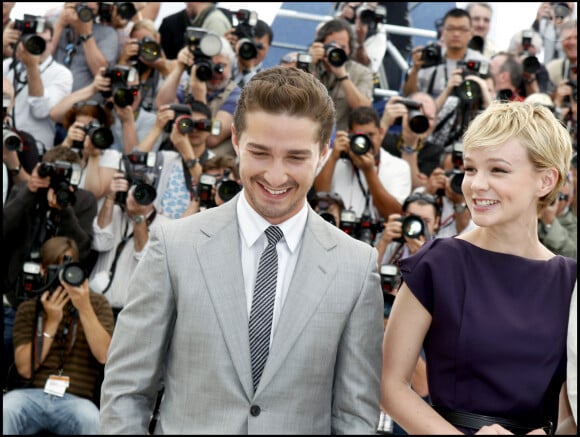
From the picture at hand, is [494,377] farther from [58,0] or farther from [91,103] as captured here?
[58,0]

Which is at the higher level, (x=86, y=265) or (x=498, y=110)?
(x=498, y=110)

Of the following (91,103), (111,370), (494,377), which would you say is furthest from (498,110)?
(91,103)

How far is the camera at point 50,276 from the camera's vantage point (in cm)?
492

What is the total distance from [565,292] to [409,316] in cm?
41

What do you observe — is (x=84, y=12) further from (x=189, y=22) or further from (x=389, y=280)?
(x=389, y=280)

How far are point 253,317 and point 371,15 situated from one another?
16.2 ft

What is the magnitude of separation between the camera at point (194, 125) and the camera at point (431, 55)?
159 centimetres

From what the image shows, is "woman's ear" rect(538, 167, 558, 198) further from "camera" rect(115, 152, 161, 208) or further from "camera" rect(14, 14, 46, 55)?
"camera" rect(14, 14, 46, 55)

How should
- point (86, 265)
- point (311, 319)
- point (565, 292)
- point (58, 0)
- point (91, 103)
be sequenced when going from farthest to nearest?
point (58, 0), point (91, 103), point (86, 265), point (565, 292), point (311, 319)

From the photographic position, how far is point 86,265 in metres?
5.58

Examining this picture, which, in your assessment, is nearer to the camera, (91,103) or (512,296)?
(512,296)

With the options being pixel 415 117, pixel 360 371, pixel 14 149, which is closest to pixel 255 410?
pixel 360 371

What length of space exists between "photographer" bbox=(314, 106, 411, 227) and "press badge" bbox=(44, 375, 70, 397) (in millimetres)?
1877

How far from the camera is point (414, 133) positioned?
6.11m
